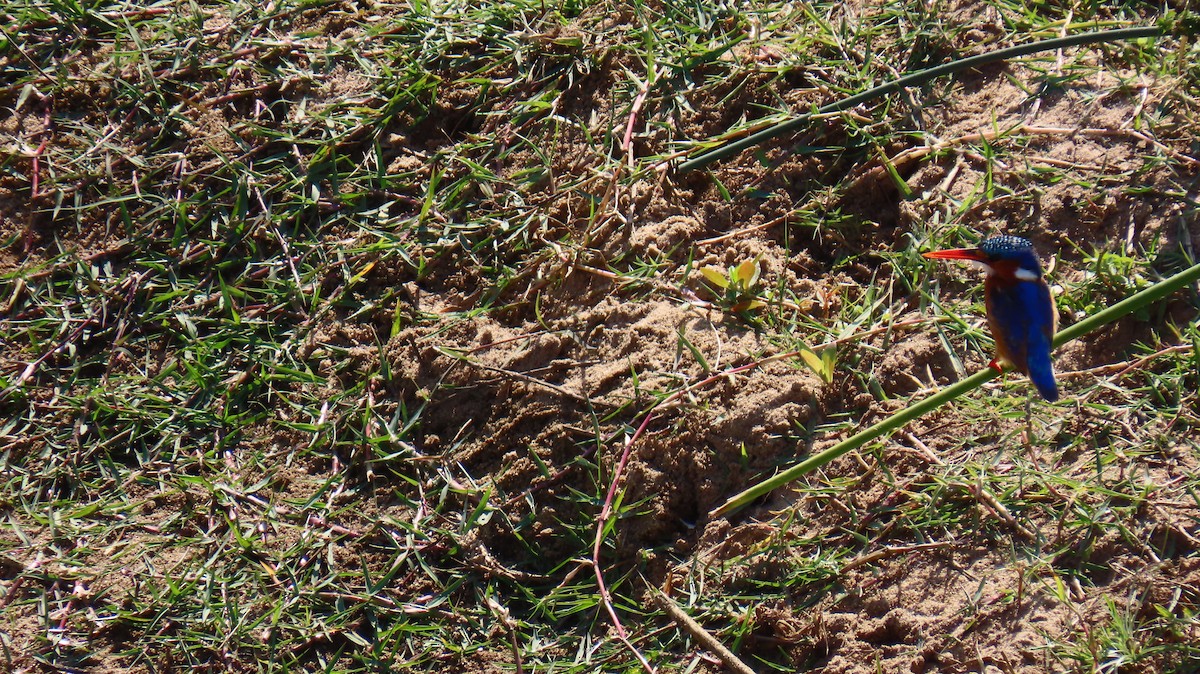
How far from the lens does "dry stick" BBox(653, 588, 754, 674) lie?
2.56 meters

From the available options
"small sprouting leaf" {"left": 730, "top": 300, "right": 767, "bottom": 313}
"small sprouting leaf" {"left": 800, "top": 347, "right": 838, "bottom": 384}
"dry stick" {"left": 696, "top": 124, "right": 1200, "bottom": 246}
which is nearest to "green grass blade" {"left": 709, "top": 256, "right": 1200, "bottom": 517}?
"small sprouting leaf" {"left": 800, "top": 347, "right": 838, "bottom": 384}

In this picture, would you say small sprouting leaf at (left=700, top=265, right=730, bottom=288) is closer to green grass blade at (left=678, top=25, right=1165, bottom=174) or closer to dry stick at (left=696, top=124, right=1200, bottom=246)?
dry stick at (left=696, top=124, right=1200, bottom=246)

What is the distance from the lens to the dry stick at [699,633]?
2.56 meters

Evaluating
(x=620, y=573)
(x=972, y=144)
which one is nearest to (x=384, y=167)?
(x=620, y=573)

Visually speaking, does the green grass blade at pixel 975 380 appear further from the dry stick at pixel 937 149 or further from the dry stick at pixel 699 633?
the dry stick at pixel 937 149

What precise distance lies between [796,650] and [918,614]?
1.03 feet

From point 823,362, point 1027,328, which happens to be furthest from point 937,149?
point 1027,328

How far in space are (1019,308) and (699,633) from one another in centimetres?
112

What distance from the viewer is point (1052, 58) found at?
3432 millimetres

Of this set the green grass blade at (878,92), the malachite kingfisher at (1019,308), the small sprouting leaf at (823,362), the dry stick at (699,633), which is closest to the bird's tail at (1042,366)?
the malachite kingfisher at (1019,308)

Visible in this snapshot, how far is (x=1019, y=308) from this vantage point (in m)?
2.46

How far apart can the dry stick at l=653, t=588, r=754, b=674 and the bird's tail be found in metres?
0.98

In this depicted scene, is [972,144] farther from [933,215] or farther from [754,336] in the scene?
[754,336]

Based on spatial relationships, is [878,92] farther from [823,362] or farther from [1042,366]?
[1042,366]
